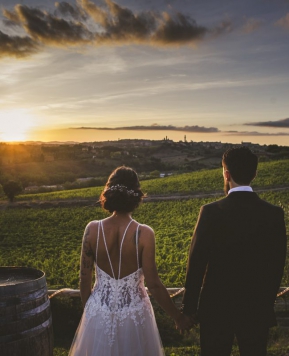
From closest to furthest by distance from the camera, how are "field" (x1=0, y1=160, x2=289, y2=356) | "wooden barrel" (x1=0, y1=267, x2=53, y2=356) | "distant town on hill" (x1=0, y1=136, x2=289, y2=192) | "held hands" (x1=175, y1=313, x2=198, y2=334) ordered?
"wooden barrel" (x1=0, y1=267, x2=53, y2=356) → "held hands" (x1=175, y1=313, x2=198, y2=334) → "field" (x1=0, y1=160, x2=289, y2=356) → "distant town on hill" (x1=0, y1=136, x2=289, y2=192)

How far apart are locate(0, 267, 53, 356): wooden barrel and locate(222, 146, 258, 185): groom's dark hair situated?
206 centimetres

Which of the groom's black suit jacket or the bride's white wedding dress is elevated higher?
the groom's black suit jacket

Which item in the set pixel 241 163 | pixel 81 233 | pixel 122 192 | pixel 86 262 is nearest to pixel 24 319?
pixel 86 262

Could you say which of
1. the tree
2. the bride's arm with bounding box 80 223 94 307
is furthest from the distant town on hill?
the bride's arm with bounding box 80 223 94 307

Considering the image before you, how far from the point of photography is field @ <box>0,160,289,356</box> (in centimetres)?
739

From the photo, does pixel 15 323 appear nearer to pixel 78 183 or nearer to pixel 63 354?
pixel 63 354

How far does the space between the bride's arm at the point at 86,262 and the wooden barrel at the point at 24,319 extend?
39cm

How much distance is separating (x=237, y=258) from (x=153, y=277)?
2.51 feet

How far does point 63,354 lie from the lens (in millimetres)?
5570

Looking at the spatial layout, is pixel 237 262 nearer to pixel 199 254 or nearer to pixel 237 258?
pixel 237 258

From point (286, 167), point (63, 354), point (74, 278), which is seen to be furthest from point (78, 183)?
point (63, 354)

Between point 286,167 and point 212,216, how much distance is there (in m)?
44.4

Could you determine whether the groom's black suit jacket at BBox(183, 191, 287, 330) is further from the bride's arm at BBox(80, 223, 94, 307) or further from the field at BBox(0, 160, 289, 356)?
the field at BBox(0, 160, 289, 356)

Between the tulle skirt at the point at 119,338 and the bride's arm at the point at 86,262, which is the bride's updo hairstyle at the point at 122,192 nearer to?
the bride's arm at the point at 86,262
